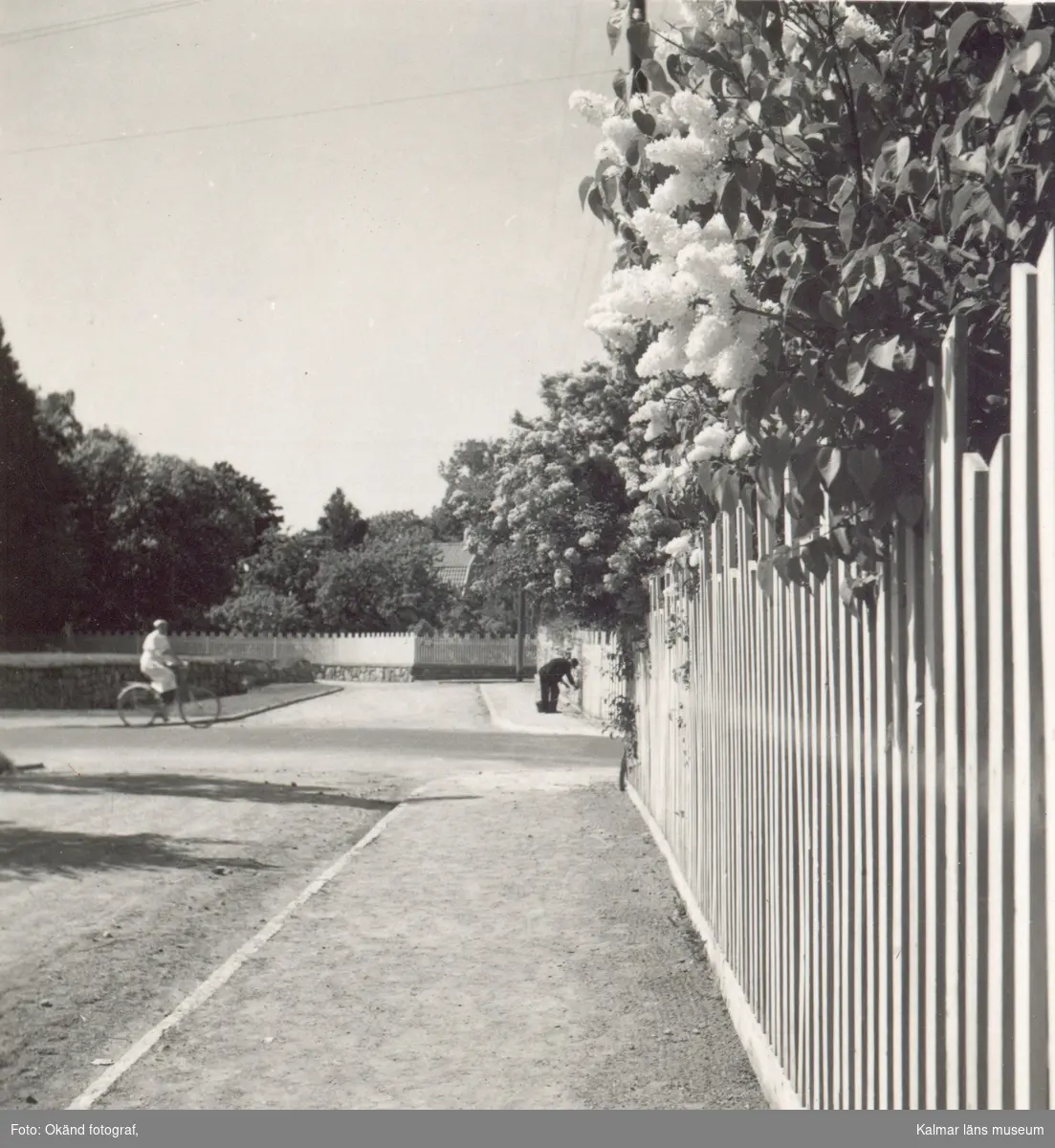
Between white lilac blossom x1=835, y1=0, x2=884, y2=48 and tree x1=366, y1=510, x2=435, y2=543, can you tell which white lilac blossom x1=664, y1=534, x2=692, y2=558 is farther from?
tree x1=366, y1=510, x2=435, y2=543

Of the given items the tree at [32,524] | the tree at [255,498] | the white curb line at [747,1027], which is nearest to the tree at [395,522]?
the tree at [255,498]

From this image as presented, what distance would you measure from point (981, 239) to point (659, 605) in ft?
23.7

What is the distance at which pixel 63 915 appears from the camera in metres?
8.05

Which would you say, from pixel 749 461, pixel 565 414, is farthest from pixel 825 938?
pixel 565 414

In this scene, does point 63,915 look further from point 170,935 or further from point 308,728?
point 308,728

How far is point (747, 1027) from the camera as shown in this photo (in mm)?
5363

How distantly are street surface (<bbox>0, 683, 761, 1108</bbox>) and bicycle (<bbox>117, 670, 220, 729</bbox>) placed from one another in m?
8.78

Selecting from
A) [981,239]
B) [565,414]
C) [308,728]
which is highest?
[565,414]

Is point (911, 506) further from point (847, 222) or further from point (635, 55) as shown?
point (635, 55)

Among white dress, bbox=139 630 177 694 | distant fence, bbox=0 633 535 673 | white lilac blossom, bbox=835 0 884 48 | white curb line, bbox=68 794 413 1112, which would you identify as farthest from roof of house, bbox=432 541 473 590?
white lilac blossom, bbox=835 0 884 48

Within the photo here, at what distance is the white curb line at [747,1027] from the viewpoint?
15.0 feet

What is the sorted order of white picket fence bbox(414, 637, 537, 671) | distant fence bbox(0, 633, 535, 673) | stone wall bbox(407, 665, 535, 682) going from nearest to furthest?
distant fence bbox(0, 633, 535, 673), stone wall bbox(407, 665, 535, 682), white picket fence bbox(414, 637, 537, 671)

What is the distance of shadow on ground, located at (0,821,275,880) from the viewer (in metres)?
9.69

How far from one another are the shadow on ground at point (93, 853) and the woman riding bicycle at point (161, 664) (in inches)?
402
